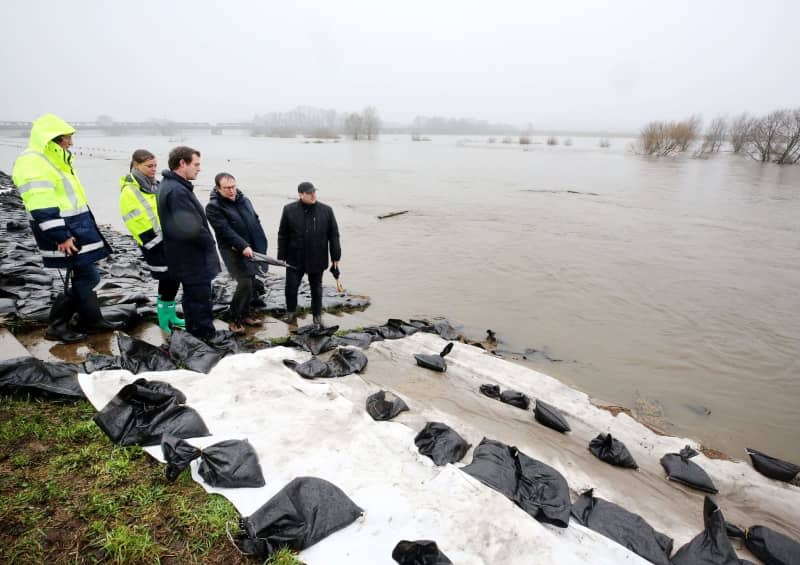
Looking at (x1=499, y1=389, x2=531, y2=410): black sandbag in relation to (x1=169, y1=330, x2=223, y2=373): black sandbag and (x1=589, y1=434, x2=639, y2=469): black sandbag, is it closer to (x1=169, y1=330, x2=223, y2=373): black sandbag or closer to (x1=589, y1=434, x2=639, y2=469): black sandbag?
(x1=589, y1=434, x2=639, y2=469): black sandbag

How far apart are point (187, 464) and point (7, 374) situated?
1.92 meters

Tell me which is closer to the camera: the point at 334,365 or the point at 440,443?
the point at 440,443

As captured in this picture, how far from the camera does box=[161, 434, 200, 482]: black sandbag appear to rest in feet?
8.53

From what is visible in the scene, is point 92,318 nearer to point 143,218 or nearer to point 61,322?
point 61,322

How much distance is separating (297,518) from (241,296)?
366 cm

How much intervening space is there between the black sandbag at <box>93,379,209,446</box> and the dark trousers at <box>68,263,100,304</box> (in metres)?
1.90

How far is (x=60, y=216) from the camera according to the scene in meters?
3.92

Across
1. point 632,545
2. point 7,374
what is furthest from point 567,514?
point 7,374

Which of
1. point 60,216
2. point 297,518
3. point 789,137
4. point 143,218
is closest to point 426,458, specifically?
point 297,518

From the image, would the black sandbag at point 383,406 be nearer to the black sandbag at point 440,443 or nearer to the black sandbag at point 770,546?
the black sandbag at point 440,443

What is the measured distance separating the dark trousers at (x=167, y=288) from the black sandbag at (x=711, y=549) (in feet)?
16.9

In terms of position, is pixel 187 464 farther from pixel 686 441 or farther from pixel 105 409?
pixel 686 441

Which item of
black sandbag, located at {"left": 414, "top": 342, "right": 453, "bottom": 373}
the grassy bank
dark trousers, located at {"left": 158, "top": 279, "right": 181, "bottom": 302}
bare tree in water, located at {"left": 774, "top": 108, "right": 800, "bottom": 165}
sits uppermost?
bare tree in water, located at {"left": 774, "top": 108, "right": 800, "bottom": 165}

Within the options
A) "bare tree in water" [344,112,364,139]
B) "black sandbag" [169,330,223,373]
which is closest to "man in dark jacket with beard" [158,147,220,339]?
"black sandbag" [169,330,223,373]
